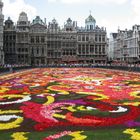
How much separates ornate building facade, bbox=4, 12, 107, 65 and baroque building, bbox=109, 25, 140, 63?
6.19 m

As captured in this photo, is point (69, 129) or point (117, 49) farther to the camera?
point (117, 49)

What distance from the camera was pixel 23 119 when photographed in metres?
9.54

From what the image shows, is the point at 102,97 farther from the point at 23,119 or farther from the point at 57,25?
the point at 57,25

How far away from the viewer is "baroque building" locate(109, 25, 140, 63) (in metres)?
89.8

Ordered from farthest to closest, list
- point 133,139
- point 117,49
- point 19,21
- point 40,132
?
1. point 117,49
2. point 19,21
3. point 40,132
4. point 133,139

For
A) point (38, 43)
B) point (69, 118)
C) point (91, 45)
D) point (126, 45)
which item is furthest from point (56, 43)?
point (69, 118)

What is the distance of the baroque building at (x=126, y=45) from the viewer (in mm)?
89750

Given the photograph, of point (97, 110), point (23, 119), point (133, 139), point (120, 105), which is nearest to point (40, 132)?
point (23, 119)

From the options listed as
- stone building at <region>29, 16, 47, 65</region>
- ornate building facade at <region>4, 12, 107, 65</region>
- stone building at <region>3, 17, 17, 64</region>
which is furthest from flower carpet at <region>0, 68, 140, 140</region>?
stone building at <region>29, 16, 47, 65</region>

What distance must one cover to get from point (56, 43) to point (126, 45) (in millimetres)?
Result: 18934

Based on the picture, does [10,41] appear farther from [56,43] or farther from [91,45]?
[91,45]

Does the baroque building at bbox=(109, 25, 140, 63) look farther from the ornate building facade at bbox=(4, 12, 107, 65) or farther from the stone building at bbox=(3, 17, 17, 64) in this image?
the stone building at bbox=(3, 17, 17, 64)

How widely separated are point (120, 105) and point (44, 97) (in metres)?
3.21

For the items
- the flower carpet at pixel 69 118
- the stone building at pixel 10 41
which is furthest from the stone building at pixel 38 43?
the flower carpet at pixel 69 118
